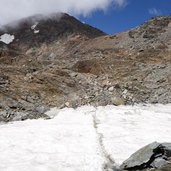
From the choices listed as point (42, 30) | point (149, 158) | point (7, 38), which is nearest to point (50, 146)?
point (149, 158)

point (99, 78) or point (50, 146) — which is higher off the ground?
point (99, 78)

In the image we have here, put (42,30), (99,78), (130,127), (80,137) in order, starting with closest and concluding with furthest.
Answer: (80,137)
(130,127)
(99,78)
(42,30)

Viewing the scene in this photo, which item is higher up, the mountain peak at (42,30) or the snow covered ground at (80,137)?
the mountain peak at (42,30)

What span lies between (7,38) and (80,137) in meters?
96.6

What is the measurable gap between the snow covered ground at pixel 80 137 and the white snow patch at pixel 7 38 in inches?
3335

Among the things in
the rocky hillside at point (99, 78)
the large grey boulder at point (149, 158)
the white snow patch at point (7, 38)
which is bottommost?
the large grey boulder at point (149, 158)

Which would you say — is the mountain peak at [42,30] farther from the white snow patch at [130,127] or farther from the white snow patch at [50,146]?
the white snow patch at [50,146]

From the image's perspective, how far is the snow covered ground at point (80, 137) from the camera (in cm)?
2048

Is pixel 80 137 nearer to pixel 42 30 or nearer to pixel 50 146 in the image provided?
pixel 50 146

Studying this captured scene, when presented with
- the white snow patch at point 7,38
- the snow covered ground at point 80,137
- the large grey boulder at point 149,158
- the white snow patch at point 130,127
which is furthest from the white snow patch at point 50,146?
the white snow patch at point 7,38

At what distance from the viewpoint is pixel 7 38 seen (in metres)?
118

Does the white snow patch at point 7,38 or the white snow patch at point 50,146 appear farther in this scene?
the white snow patch at point 7,38

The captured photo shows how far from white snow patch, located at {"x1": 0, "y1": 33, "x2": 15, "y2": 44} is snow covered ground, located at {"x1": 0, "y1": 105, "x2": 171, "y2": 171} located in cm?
8470

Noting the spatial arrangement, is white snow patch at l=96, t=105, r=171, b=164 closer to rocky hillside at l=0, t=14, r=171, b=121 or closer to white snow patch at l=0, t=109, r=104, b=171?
white snow patch at l=0, t=109, r=104, b=171
